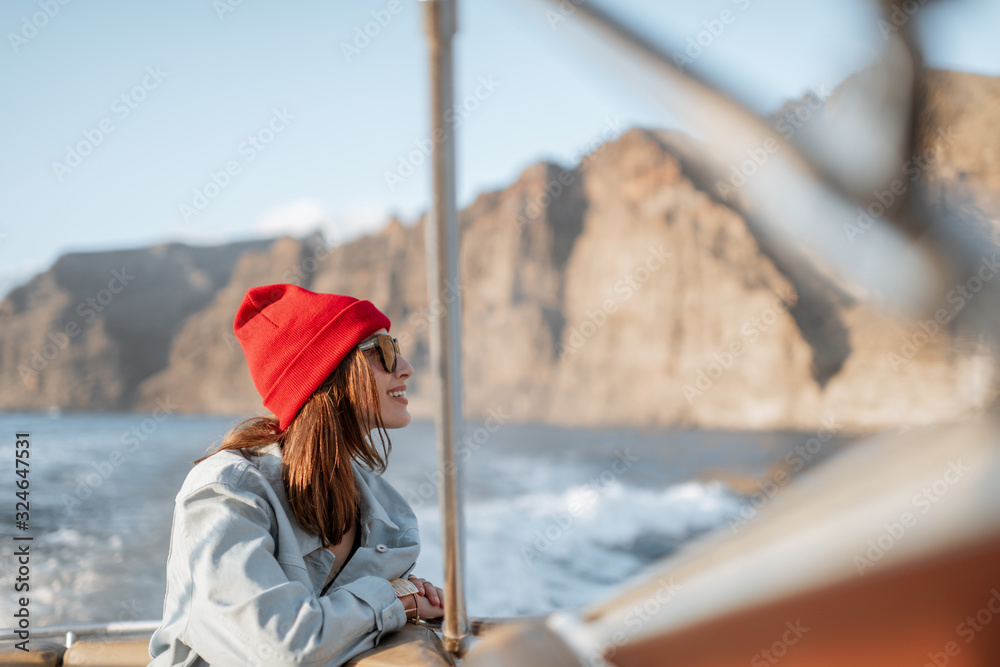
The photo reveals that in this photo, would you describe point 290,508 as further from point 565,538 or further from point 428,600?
point 565,538

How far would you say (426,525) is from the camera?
11406 mm

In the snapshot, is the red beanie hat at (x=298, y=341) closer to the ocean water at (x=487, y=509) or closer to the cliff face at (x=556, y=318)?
the ocean water at (x=487, y=509)

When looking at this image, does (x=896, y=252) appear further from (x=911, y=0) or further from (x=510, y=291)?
(x=510, y=291)

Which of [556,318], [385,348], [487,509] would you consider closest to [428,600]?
[385,348]

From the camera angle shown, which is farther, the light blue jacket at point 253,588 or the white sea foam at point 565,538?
the white sea foam at point 565,538

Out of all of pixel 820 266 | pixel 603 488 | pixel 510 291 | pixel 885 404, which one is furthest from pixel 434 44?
pixel 510 291

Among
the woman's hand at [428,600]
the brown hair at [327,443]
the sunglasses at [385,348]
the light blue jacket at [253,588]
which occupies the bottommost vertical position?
the woman's hand at [428,600]

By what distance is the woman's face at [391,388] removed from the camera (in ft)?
4.01

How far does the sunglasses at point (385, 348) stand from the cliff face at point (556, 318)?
3558 centimetres

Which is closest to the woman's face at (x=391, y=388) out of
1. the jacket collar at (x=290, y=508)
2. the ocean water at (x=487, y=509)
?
the jacket collar at (x=290, y=508)

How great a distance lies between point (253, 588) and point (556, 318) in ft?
153

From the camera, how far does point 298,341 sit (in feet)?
3.84

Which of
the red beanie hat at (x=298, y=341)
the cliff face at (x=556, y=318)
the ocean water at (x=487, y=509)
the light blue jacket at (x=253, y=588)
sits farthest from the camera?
the cliff face at (x=556, y=318)

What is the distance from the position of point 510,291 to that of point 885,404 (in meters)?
23.5
